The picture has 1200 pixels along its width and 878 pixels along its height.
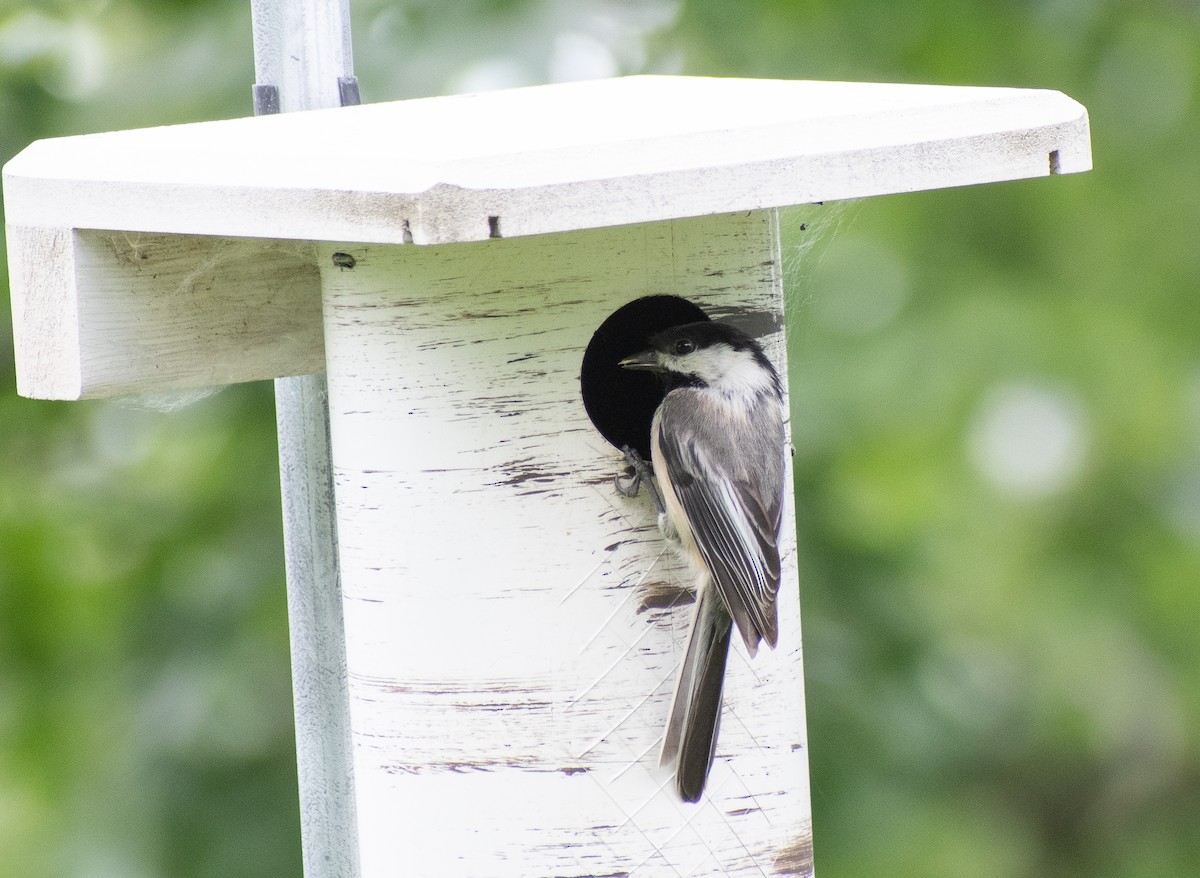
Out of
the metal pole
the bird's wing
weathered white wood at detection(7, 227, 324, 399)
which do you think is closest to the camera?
the bird's wing

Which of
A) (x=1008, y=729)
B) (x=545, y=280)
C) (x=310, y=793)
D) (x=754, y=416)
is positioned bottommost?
(x=1008, y=729)

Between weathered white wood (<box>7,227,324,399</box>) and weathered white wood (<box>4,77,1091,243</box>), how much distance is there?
76 mm

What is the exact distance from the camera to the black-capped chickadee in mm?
1874

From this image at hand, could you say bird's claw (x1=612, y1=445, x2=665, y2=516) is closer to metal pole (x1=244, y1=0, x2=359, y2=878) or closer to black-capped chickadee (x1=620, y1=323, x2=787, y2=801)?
black-capped chickadee (x1=620, y1=323, x2=787, y2=801)

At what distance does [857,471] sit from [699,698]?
6.52 feet

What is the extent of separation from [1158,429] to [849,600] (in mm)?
1217

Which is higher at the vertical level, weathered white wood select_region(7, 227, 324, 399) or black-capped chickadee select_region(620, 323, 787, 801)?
weathered white wood select_region(7, 227, 324, 399)

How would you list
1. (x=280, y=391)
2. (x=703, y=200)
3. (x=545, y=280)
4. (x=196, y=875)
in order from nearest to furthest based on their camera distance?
(x=703, y=200)
(x=545, y=280)
(x=280, y=391)
(x=196, y=875)

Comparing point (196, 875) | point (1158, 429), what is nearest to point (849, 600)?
point (1158, 429)

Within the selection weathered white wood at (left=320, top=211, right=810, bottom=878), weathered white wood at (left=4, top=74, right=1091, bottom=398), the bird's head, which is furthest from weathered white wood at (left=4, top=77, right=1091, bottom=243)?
the bird's head

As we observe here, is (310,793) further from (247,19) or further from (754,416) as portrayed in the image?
(247,19)

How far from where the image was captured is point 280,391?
222cm

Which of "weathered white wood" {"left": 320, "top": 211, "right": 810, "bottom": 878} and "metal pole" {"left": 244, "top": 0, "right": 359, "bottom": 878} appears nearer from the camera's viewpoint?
"weathered white wood" {"left": 320, "top": 211, "right": 810, "bottom": 878}

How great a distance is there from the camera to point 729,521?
1.91 metres
